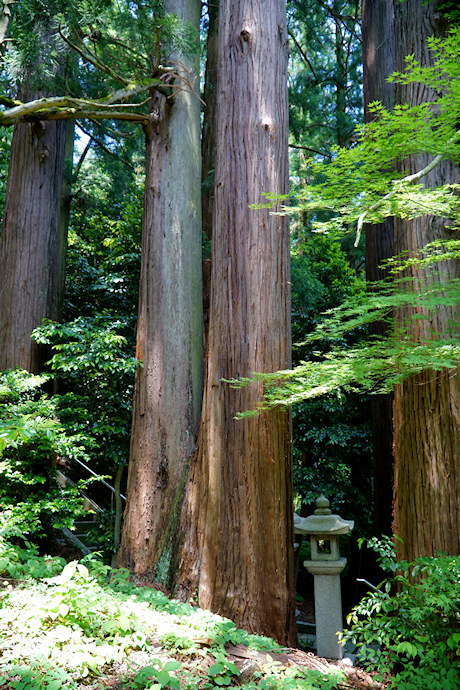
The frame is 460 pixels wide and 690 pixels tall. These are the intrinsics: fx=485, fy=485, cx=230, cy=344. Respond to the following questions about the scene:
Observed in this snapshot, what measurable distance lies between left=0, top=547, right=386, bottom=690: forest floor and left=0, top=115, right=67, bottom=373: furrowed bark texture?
3255 millimetres

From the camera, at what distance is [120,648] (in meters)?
2.47

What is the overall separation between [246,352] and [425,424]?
57.0 inches

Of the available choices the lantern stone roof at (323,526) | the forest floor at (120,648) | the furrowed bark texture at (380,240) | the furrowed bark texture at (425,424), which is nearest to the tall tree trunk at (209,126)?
the furrowed bark texture at (380,240)

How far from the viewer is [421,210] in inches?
106

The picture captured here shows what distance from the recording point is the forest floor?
2240 mm

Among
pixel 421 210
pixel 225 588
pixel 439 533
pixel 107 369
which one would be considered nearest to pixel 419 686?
pixel 439 533

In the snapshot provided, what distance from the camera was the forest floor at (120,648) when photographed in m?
2.24

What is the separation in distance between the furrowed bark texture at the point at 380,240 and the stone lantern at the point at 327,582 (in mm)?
1624

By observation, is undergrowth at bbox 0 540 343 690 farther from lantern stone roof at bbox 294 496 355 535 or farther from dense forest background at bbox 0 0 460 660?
lantern stone roof at bbox 294 496 355 535

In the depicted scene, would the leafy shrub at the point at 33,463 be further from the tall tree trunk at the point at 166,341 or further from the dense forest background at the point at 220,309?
the tall tree trunk at the point at 166,341

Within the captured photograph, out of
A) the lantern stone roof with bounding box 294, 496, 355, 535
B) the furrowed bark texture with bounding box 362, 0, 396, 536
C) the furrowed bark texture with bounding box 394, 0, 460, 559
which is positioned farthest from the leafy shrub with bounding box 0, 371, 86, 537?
the furrowed bark texture with bounding box 362, 0, 396, 536

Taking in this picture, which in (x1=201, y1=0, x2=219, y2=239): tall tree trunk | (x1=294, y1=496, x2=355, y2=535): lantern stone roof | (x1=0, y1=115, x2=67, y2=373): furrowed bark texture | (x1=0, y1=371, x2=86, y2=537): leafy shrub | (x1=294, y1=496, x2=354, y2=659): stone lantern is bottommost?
(x1=294, y1=496, x2=354, y2=659): stone lantern

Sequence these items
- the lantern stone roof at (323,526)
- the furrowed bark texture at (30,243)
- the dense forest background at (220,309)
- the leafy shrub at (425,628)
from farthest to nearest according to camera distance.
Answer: the furrowed bark texture at (30,243), the lantern stone roof at (323,526), the dense forest background at (220,309), the leafy shrub at (425,628)

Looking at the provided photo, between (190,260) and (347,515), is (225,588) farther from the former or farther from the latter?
(347,515)
